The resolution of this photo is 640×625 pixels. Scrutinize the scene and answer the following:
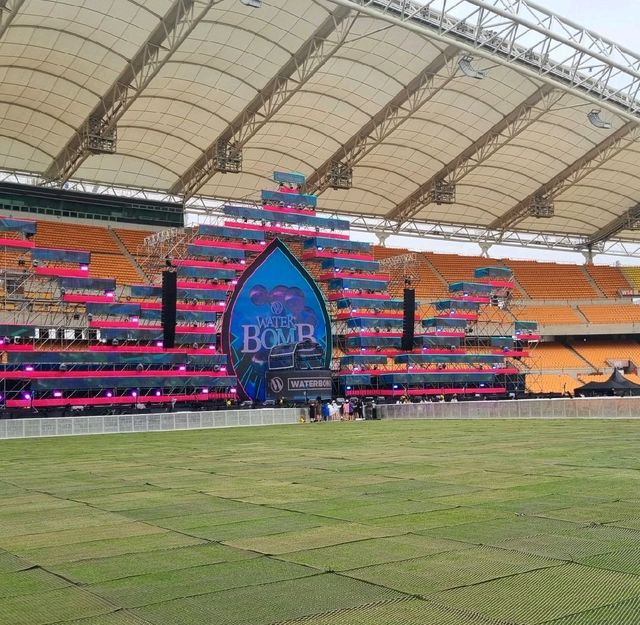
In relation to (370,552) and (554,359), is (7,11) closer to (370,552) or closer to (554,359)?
(370,552)

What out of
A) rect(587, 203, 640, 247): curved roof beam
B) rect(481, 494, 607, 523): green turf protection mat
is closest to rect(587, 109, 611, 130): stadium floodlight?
rect(587, 203, 640, 247): curved roof beam

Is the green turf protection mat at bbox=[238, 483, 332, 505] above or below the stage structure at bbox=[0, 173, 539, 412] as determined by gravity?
below

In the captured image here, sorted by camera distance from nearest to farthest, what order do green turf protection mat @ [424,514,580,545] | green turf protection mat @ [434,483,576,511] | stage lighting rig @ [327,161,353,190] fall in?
green turf protection mat @ [424,514,580,545], green turf protection mat @ [434,483,576,511], stage lighting rig @ [327,161,353,190]

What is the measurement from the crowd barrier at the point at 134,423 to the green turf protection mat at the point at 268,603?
27.4 meters

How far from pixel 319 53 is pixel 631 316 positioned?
139 ft

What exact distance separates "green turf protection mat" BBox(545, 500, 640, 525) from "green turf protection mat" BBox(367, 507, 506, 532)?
71 cm

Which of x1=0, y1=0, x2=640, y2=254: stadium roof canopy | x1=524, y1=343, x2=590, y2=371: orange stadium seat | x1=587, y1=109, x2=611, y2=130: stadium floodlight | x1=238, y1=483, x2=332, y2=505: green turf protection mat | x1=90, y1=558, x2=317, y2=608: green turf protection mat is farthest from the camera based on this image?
x1=524, y1=343, x2=590, y2=371: orange stadium seat

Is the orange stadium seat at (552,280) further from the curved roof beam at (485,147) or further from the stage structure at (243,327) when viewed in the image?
the stage structure at (243,327)

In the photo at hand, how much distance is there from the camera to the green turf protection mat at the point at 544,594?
552cm

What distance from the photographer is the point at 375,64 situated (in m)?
47.5

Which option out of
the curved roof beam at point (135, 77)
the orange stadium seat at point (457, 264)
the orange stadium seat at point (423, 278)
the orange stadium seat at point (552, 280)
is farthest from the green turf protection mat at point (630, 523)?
the orange stadium seat at point (552, 280)

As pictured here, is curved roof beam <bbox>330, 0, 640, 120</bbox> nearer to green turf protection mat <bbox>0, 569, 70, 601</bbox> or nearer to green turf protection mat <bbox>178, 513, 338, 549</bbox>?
green turf protection mat <bbox>178, 513, 338, 549</bbox>

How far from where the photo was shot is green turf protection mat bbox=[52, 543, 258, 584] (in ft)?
23.2

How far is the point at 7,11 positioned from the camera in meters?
36.7
